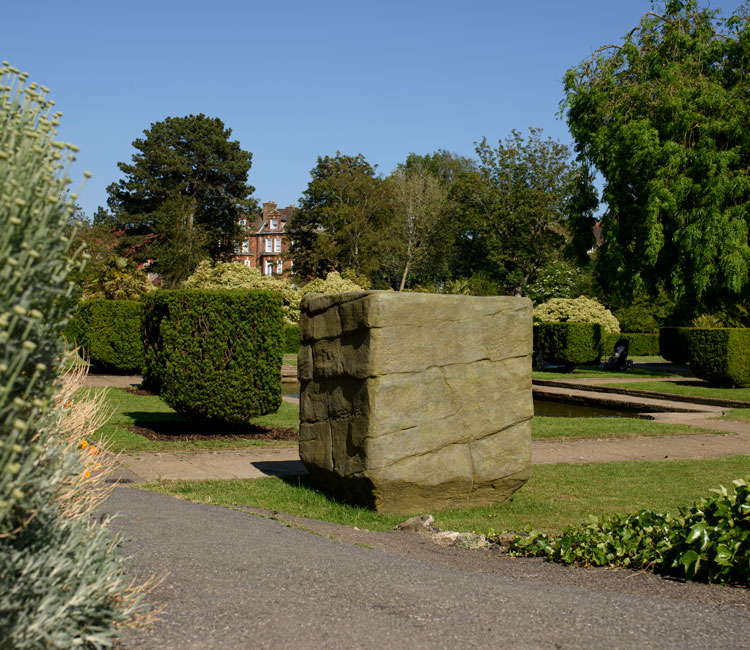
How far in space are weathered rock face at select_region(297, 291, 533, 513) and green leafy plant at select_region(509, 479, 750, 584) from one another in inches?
56.9

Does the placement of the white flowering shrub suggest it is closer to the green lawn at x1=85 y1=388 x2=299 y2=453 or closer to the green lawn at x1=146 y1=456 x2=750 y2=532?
the green lawn at x1=85 y1=388 x2=299 y2=453

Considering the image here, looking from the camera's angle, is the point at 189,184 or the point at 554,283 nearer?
the point at 554,283

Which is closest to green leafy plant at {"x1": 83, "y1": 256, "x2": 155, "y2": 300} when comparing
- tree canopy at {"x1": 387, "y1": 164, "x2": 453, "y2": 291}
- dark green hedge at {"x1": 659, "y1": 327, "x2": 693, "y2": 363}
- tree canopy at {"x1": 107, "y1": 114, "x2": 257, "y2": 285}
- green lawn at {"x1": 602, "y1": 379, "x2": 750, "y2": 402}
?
green lawn at {"x1": 602, "y1": 379, "x2": 750, "y2": 402}

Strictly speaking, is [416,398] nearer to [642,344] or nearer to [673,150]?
[673,150]

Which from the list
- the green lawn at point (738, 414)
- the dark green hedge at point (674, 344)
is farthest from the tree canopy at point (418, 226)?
the green lawn at point (738, 414)

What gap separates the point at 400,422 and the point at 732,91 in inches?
916

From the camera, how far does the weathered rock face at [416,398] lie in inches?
269

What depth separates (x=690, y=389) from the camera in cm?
2186

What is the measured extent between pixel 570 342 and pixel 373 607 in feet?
84.7

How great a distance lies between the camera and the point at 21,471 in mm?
2385

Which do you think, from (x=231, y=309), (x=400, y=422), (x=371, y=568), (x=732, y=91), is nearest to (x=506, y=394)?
(x=400, y=422)

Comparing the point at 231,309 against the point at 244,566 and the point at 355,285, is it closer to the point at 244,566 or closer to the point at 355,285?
the point at 244,566

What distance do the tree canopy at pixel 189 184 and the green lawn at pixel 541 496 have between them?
45.1 metres

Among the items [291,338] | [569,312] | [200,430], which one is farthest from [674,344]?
[200,430]
